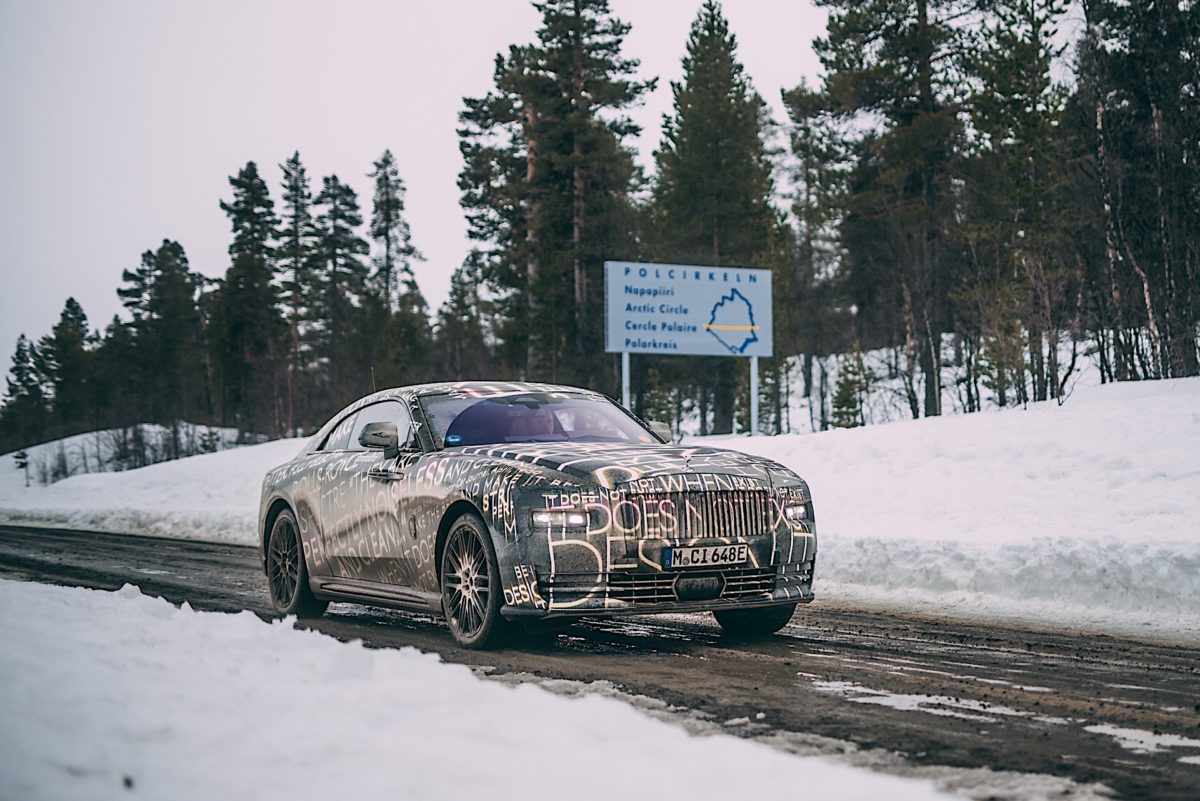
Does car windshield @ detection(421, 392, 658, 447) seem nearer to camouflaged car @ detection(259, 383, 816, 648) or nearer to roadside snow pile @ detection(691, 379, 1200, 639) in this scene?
camouflaged car @ detection(259, 383, 816, 648)

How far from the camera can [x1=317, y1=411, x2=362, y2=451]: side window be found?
9.77 m

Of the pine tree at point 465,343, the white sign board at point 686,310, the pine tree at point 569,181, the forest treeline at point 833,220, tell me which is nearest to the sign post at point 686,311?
the white sign board at point 686,310

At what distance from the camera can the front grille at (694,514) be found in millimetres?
7199

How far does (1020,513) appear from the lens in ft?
45.4

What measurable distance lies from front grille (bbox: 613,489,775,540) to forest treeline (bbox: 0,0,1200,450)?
1737cm

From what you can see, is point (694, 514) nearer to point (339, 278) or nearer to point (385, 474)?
point (385, 474)

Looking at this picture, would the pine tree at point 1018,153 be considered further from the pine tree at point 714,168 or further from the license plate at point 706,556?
the license plate at point 706,556

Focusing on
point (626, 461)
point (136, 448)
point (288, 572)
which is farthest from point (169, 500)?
point (136, 448)

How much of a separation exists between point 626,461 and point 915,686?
2271mm

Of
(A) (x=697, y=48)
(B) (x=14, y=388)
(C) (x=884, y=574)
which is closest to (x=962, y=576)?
(C) (x=884, y=574)

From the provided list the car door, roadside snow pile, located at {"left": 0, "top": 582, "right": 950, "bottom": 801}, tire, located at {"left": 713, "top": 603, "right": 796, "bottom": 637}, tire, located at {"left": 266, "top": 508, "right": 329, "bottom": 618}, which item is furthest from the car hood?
tire, located at {"left": 266, "top": 508, "right": 329, "bottom": 618}

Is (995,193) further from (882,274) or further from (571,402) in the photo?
(571,402)

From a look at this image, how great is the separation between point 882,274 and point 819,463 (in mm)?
39794

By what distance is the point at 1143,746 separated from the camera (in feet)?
15.2
